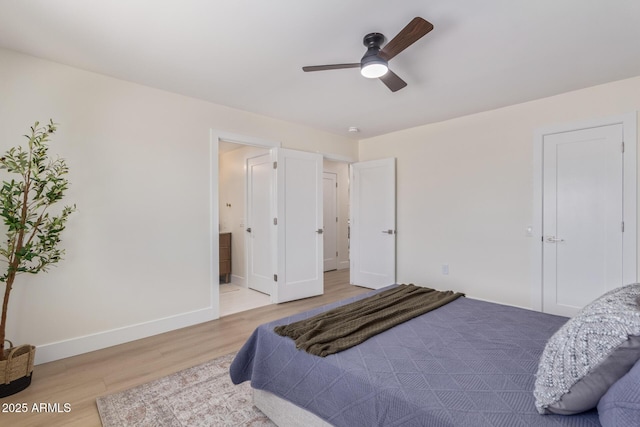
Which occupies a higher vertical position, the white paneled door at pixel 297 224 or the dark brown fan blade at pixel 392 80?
the dark brown fan blade at pixel 392 80

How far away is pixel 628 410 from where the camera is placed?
2.94ft

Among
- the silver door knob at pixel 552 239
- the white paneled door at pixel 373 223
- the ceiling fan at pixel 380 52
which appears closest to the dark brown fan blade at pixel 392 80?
the ceiling fan at pixel 380 52

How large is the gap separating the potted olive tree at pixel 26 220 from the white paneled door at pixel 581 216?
15.3ft

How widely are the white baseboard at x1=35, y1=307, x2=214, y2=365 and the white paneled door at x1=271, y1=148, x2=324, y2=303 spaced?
112 centimetres

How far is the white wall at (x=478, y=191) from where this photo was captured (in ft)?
11.3

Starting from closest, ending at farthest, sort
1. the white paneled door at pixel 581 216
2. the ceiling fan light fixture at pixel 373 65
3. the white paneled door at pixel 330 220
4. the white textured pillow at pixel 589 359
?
1. the white textured pillow at pixel 589 359
2. the ceiling fan light fixture at pixel 373 65
3. the white paneled door at pixel 581 216
4. the white paneled door at pixel 330 220

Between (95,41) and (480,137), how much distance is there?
404cm

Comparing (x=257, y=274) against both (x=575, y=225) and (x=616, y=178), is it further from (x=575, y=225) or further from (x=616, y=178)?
(x=616, y=178)

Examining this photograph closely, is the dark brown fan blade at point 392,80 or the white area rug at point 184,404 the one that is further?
the dark brown fan blade at point 392,80

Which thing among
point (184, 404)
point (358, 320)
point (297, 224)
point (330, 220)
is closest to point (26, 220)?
point (184, 404)

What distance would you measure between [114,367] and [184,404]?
2.97 feet

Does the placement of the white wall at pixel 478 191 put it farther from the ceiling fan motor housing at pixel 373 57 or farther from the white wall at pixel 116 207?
the white wall at pixel 116 207

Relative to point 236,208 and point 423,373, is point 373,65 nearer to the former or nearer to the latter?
point 423,373

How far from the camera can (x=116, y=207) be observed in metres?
2.94
